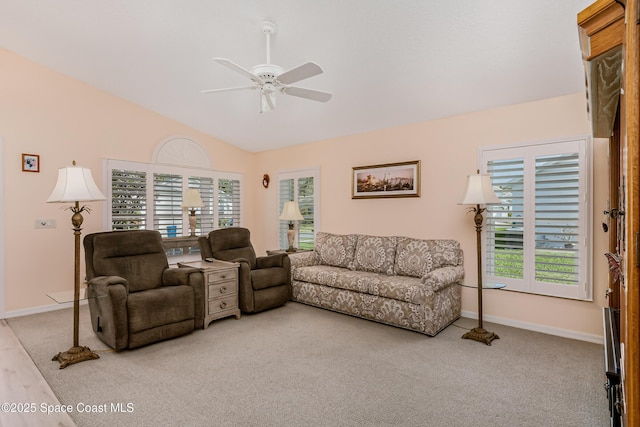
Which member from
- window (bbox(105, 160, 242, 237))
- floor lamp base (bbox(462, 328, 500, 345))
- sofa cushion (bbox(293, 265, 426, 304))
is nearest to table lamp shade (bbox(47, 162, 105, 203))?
window (bbox(105, 160, 242, 237))

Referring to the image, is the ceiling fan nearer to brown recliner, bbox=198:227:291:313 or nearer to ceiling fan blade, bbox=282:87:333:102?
ceiling fan blade, bbox=282:87:333:102

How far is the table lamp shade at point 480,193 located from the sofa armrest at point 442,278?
0.81 m

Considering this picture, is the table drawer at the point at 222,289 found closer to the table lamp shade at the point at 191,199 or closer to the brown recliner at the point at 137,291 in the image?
the brown recliner at the point at 137,291

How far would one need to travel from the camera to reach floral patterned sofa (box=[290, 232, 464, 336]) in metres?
3.64

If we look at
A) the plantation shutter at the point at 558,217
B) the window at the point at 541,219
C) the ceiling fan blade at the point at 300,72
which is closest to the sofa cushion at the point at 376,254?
the window at the point at 541,219

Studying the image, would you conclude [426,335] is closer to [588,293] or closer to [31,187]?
[588,293]

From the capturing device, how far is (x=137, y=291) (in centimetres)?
370

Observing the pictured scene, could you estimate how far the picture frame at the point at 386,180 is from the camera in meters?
4.66

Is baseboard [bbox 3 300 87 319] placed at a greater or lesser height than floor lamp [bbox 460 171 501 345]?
lesser

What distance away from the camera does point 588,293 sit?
11.2 feet

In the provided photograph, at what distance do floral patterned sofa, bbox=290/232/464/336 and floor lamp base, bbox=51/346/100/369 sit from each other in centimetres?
249

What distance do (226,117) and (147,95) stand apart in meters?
1.10

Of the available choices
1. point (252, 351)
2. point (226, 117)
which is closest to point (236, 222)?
point (226, 117)

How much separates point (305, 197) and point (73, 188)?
3543 mm
